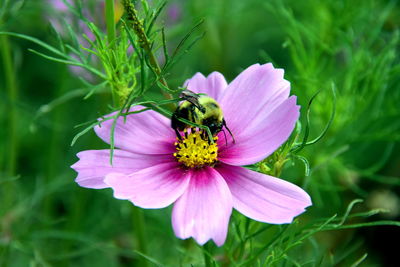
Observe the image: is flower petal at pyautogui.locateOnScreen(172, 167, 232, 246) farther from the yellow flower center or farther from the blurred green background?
the blurred green background

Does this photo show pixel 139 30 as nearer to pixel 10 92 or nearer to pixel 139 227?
pixel 139 227

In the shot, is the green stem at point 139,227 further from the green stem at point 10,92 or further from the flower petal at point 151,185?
the green stem at point 10,92

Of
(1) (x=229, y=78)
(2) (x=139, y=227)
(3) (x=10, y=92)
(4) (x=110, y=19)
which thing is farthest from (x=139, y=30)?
(1) (x=229, y=78)

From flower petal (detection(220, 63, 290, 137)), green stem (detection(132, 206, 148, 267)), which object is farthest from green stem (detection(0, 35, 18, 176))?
flower petal (detection(220, 63, 290, 137))

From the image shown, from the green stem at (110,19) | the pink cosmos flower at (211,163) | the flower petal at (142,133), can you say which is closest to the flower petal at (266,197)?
the pink cosmos flower at (211,163)

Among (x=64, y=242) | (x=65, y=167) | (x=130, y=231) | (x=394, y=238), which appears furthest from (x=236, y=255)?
(x=65, y=167)

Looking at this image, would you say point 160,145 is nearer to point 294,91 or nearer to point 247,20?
point 294,91
